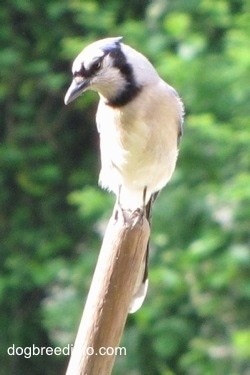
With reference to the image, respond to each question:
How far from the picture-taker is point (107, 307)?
168cm

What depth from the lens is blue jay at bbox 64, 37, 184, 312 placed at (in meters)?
2.17

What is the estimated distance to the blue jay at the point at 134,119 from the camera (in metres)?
2.17

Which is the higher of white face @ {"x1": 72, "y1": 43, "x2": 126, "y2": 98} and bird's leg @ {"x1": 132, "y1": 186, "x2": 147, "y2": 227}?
white face @ {"x1": 72, "y1": 43, "x2": 126, "y2": 98}

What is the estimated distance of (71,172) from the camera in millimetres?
4141

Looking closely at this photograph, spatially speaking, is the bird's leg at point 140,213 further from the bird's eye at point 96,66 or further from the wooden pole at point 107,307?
the bird's eye at point 96,66

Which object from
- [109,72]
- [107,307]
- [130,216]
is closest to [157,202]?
[109,72]

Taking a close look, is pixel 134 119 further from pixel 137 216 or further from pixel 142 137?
pixel 137 216

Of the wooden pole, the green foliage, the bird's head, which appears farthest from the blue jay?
the green foliage

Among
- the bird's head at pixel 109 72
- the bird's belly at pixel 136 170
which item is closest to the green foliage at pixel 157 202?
the bird's belly at pixel 136 170

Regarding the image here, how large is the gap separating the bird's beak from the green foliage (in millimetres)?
1175

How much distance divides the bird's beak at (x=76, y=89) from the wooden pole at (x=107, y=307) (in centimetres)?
34

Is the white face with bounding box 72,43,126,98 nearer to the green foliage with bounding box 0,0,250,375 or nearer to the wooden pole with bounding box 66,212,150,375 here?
the wooden pole with bounding box 66,212,150,375

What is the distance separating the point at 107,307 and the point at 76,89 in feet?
1.69

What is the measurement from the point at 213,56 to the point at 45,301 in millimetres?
1203
